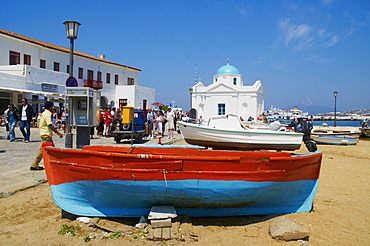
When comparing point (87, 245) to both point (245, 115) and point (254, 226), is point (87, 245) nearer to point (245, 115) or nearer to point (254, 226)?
point (254, 226)

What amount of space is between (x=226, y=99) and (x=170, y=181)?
33.3 meters

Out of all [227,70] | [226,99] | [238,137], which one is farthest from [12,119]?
[227,70]

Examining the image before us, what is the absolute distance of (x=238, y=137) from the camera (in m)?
11.6

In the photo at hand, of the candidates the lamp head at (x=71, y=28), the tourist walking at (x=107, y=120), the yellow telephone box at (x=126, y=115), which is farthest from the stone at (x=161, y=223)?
the tourist walking at (x=107, y=120)

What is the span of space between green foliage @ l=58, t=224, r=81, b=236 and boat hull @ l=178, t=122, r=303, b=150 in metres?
8.05

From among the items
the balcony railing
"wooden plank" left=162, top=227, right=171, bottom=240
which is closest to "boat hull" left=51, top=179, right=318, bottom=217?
A: "wooden plank" left=162, top=227, right=171, bottom=240

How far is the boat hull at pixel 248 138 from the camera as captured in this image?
1145 centimetres

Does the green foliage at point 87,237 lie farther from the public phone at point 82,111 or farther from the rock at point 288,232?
the public phone at point 82,111

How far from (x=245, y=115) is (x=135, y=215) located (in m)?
33.0

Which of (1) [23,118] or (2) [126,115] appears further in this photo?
(2) [126,115]

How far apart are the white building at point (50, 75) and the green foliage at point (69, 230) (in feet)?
60.9

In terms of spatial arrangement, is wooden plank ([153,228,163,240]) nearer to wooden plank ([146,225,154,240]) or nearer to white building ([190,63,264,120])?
wooden plank ([146,225,154,240])

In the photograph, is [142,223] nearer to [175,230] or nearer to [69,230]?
[175,230]

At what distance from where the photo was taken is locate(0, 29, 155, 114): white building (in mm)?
22844
